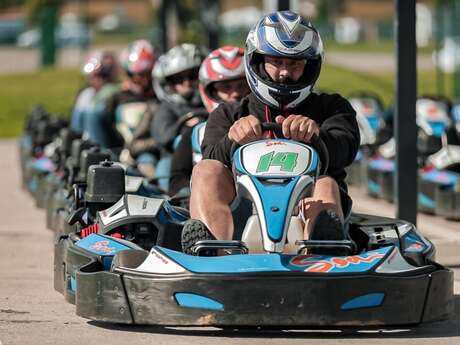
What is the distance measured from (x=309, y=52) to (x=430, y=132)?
623cm

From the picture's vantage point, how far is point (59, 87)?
2973 cm

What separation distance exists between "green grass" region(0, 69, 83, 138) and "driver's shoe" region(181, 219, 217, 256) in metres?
17.6

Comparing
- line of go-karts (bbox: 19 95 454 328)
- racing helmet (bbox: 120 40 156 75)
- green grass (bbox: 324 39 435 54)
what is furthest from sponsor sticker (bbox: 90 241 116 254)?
green grass (bbox: 324 39 435 54)

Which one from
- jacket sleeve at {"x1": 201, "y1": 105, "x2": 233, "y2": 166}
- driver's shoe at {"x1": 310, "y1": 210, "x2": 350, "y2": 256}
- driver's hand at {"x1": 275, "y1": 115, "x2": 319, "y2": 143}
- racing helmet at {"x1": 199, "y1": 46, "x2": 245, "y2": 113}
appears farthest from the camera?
racing helmet at {"x1": 199, "y1": 46, "x2": 245, "y2": 113}

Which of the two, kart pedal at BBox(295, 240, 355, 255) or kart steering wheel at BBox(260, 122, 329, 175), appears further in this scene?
kart steering wheel at BBox(260, 122, 329, 175)

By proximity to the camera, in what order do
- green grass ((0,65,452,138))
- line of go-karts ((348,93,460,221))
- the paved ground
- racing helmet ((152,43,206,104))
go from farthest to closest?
the paved ground, green grass ((0,65,452,138)), line of go-karts ((348,93,460,221)), racing helmet ((152,43,206,104))

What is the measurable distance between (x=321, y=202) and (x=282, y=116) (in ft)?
2.59

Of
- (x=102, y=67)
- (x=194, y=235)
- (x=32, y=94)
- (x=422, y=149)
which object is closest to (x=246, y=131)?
(x=194, y=235)

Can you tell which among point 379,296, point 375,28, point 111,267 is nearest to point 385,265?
point 379,296

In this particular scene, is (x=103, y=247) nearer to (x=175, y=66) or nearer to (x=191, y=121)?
(x=191, y=121)

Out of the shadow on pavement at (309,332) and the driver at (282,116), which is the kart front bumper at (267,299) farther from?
the driver at (282,116)

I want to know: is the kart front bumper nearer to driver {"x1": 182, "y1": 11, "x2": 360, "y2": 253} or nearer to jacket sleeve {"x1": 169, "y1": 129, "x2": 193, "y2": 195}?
driver {"x1": 182, "y1": 11, "x2": 360, "y2": 253}

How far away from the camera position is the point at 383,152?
14.5 meters

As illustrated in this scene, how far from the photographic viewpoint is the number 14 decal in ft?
23.1
